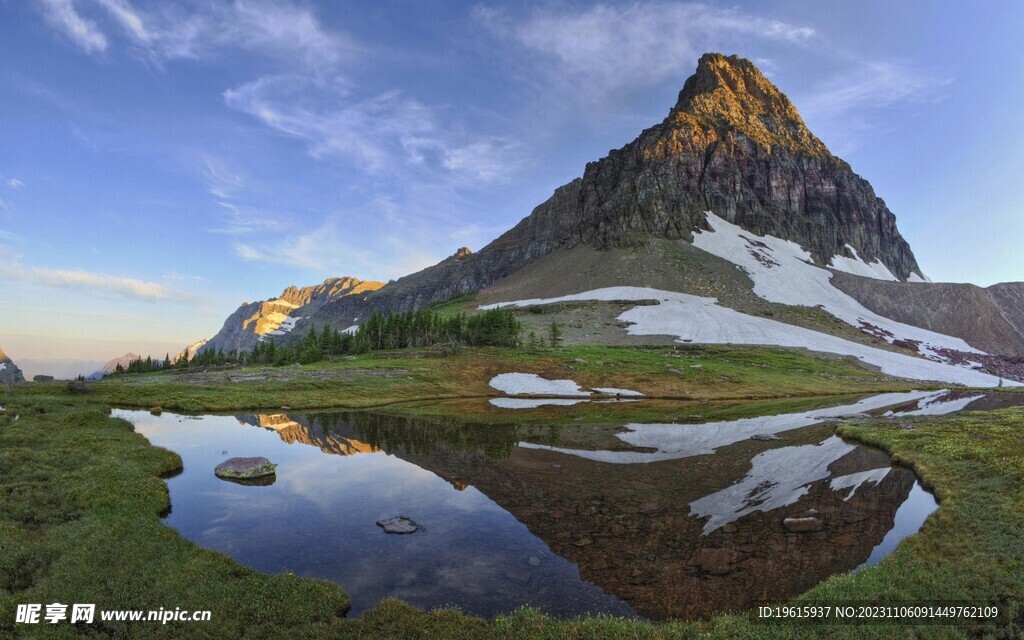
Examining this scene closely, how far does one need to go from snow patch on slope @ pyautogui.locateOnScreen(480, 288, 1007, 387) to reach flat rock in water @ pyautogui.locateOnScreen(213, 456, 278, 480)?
11328 centimetres

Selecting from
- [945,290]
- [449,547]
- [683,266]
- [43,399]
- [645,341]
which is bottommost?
[449,547]

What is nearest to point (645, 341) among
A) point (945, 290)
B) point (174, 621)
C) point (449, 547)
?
point (449, 547)

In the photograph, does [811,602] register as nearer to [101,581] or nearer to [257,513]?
[101,581]

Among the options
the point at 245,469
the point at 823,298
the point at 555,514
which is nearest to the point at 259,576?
the point at 555,514

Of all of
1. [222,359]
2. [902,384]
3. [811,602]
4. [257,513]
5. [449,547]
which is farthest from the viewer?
[222,359]

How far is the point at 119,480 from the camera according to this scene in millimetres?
21281

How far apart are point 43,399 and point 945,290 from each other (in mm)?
255621

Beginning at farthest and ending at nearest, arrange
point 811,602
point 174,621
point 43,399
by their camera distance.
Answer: point 43,399, point 811,602, point 174,621

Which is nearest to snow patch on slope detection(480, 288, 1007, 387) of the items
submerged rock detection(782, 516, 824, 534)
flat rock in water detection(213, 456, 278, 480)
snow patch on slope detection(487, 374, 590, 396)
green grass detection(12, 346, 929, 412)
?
green grass detection(12, 346, 929, 412)

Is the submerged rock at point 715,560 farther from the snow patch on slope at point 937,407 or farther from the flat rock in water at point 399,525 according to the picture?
the snow patch on slope at point 937,407

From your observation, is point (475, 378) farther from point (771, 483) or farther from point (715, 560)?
point (715, 560)

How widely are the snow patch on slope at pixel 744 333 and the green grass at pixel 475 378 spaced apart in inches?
365

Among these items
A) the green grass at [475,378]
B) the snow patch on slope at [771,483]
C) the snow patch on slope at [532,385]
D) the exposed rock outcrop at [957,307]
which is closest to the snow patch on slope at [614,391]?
the green grass at [475,378]

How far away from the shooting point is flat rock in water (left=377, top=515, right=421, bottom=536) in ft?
60.3
